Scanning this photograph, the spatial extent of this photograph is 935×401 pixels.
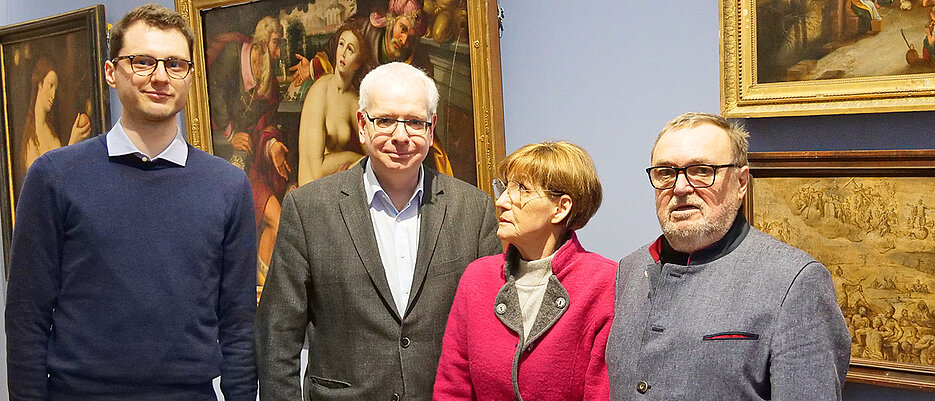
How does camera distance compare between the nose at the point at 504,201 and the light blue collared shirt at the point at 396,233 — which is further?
the light blue collared shirt at the point at 396,233

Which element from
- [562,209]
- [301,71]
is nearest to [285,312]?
[562,209]

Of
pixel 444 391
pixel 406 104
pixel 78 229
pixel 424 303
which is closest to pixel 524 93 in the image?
pixel 406 104

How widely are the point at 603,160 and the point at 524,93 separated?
1.43ft

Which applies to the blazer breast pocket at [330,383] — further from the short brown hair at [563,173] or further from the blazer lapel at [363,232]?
the short brown hair at [563,173]

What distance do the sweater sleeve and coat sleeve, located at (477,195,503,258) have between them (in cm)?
130

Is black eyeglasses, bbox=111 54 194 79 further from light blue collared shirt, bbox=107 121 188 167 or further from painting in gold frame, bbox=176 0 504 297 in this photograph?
painting in gold frame, bbox=176 0 504 297

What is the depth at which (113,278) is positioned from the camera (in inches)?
106

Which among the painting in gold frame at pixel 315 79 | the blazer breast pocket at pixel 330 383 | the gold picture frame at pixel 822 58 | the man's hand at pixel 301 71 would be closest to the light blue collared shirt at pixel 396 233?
the blazer breast pocket at pixel 330 383

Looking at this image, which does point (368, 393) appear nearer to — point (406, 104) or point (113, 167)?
point (406, 104)

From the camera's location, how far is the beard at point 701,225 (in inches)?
87.0

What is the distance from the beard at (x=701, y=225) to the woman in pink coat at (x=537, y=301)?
1.07 ft

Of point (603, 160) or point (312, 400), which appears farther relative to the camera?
point (603, 160)

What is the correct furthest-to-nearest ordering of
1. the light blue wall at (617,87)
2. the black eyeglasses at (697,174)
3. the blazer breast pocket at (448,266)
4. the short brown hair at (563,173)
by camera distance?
1. the light blue wall at (617,87)
2. the blazer breast pocket at (448,266)
3. the short brown hair at (563,173)
4. the black eyeglasses at (697,174)

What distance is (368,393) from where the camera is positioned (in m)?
2.71
